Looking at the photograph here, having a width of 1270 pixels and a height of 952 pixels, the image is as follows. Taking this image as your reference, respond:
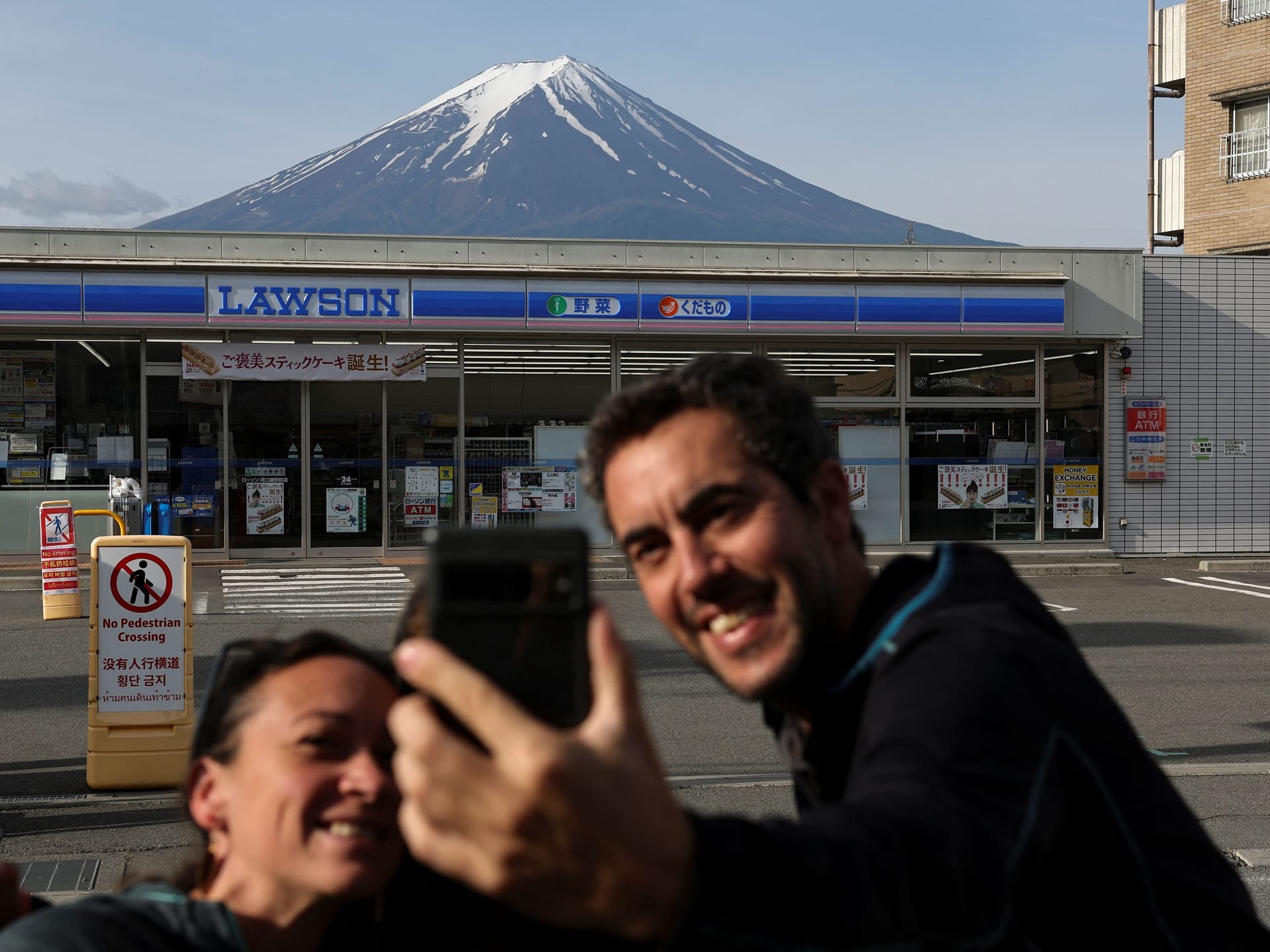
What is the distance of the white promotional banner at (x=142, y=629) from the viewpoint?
6652 mm

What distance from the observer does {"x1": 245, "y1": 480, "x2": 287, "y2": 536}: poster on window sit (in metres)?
17.5

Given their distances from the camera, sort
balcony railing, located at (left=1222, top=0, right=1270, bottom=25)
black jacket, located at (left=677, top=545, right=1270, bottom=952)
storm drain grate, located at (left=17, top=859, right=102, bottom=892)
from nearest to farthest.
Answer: black jacket, located at (left=677, top=545, right=1270, bottom=952)
storm drain grate, located at (left=17, top=859, right=102, bottom=892)
balcony railing, located at (left=1222, top=0, right=1270, bottom=25)

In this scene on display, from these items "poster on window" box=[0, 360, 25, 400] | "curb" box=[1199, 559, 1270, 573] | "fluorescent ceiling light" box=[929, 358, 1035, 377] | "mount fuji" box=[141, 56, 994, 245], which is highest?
"mount fuji" box=[141, 56, 994, 245]

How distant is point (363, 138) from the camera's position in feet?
543

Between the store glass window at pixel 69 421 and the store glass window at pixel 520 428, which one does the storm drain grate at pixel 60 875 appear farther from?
the store glass window at pixel 520 428

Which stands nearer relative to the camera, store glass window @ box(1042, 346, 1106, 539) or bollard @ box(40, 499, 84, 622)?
bollard @ box(40, 499, 84, 622)

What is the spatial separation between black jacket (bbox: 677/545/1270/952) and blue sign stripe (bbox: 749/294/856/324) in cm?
1669

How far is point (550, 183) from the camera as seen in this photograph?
167 meters

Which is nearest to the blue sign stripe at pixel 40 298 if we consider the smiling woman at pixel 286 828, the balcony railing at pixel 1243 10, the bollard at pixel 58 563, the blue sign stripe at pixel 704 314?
the bollard at pixel 58 563

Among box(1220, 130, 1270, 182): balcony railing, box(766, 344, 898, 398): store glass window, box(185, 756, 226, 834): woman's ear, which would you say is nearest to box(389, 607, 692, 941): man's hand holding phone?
box(185, 756, 226, 834): woman's ear

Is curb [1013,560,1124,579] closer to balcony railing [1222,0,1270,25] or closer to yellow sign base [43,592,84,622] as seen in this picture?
yellow sign base [43,592,84,622]

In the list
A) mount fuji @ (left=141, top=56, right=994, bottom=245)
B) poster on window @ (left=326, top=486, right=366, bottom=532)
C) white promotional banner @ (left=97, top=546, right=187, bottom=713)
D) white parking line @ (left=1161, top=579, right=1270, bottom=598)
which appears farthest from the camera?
mount fuji @ (left=141, top=56, right=994, bottom=245)

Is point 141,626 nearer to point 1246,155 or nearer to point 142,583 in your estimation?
point 142,583

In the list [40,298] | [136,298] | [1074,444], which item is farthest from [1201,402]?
[40,298]
